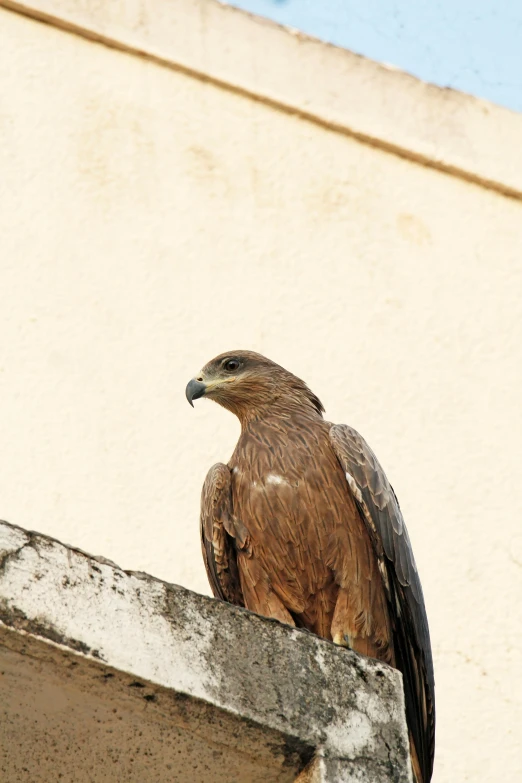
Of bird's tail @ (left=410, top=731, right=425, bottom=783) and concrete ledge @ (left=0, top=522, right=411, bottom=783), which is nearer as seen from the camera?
concrete ledge @ (left=0, top=522, right=411, bottom=783)

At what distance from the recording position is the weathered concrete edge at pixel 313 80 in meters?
8.23

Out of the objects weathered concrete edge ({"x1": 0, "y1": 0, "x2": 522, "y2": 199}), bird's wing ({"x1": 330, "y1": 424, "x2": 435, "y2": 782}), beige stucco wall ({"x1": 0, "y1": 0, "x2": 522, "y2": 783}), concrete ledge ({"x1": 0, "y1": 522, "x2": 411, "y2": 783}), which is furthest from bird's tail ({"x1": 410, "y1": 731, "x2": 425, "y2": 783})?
weathered concrete edge ({"x1": 0, "y1": 0, "x2": 522, "y2": 199})

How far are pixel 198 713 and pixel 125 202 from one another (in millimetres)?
4778

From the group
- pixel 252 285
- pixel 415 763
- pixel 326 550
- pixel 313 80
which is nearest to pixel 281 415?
pixel 326 550

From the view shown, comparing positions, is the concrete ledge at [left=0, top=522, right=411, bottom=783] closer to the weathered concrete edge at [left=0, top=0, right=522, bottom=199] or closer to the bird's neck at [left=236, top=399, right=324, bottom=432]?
the bird's neck at [left=236, top=399, right=324, bottom=432]

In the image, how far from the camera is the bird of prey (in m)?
5.10

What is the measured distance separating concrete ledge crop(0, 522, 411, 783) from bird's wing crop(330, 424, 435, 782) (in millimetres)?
1660

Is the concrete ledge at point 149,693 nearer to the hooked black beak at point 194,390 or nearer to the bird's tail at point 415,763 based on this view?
the bird's tail at point 415,763

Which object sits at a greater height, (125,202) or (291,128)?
(291,128)

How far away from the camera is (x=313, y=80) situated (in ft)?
28.0

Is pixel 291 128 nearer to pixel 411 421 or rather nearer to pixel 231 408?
pixel 411 421

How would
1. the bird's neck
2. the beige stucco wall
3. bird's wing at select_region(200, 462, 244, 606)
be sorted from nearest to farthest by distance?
bird's wing at select_region(200, 462, 244, 606)
the bird's neck
the beige stucco wall

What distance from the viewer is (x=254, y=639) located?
330 cm

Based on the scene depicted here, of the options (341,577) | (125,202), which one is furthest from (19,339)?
(341,577)
